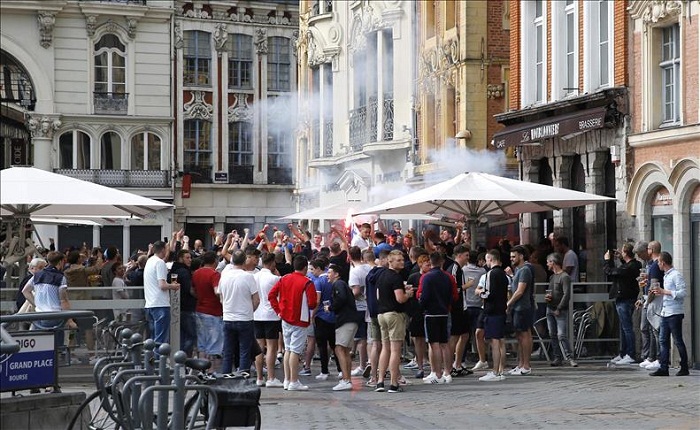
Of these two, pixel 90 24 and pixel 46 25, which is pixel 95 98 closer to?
pixel 90 24

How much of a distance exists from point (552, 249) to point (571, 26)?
16.4 feet

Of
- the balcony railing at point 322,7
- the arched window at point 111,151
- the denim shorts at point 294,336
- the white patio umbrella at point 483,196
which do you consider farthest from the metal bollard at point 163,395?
the arched window at point 111,151

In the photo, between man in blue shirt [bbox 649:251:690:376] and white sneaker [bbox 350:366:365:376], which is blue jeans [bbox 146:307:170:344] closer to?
white sneaker [bbox 350:366:365:376]

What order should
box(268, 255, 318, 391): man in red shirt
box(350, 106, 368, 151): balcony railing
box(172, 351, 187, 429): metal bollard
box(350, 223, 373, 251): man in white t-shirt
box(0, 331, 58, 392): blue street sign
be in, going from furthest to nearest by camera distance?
box(350, 106, 368, 151): balcony railing < box(350, 223, 373, 251): man in white t-shirt < box(268, 255, 318, 391): man in red shirt < box(0, 331, 58, 392): blue street sign < box(172, 351, 187, 429): metal bollard

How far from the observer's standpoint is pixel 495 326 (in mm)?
18922

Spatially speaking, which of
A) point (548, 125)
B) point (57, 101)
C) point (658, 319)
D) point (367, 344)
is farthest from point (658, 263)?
point (57, 101)

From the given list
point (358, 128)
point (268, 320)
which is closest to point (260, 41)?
point (358, 128)

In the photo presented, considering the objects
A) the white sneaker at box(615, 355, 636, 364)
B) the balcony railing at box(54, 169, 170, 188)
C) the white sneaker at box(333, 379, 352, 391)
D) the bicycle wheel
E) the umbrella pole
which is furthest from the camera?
the balcony railing at box(54, 169, 170, 188)

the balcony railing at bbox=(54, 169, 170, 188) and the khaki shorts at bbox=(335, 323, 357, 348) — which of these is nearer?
the khaki shorts at bbox=(335, 323, 357, 348)

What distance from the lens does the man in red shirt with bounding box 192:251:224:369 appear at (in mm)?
19688

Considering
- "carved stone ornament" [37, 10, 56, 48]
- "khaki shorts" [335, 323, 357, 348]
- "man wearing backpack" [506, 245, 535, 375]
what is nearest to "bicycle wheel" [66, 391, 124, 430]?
"khaki shorts" [335, 323, 357, 348]

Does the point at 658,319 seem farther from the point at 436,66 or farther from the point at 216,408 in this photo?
the point at 436,66

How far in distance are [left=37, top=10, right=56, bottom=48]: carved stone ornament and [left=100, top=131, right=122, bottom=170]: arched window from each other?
429 cm

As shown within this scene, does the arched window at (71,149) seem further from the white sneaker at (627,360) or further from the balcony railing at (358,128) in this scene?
the white sneaker at (627,360)
